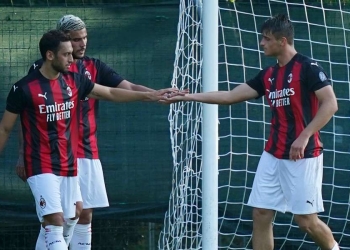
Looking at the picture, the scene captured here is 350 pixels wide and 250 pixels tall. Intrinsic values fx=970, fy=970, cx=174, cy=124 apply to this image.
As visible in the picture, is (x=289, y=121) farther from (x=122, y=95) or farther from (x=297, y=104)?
(x=122, y=95)

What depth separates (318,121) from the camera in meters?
6.93

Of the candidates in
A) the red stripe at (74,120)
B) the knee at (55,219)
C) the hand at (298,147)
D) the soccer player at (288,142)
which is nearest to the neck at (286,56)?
the soccer player at (288,142)

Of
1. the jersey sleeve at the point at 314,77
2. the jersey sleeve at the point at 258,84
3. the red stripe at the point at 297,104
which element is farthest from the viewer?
the jersey sleeve at the point at 258,84

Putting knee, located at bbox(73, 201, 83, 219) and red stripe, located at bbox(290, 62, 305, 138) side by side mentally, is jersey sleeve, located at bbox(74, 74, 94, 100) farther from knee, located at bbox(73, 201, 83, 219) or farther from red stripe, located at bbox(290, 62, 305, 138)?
red stripe, located at bbox(290, 62, 305, 138)

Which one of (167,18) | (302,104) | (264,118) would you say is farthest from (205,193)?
(167,18)

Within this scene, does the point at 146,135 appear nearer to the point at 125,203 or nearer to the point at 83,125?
the point at 125,203

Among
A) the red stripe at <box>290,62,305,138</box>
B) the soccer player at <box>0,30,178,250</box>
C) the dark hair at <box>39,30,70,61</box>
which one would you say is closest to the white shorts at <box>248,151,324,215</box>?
the red stripe at <box>290,62,305,138</box>

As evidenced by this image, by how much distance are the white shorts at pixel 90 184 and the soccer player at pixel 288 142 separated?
84 centimetres

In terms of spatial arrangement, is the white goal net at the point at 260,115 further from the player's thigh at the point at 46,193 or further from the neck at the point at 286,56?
the player's thigh at the point at 46,193

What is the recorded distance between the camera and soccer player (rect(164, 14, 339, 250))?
23.4 feet

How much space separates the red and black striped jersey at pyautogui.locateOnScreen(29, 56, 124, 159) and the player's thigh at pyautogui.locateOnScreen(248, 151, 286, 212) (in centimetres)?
133

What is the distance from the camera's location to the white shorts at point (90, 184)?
24.8ft

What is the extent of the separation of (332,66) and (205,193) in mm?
2099

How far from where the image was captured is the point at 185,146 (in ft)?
28.0
